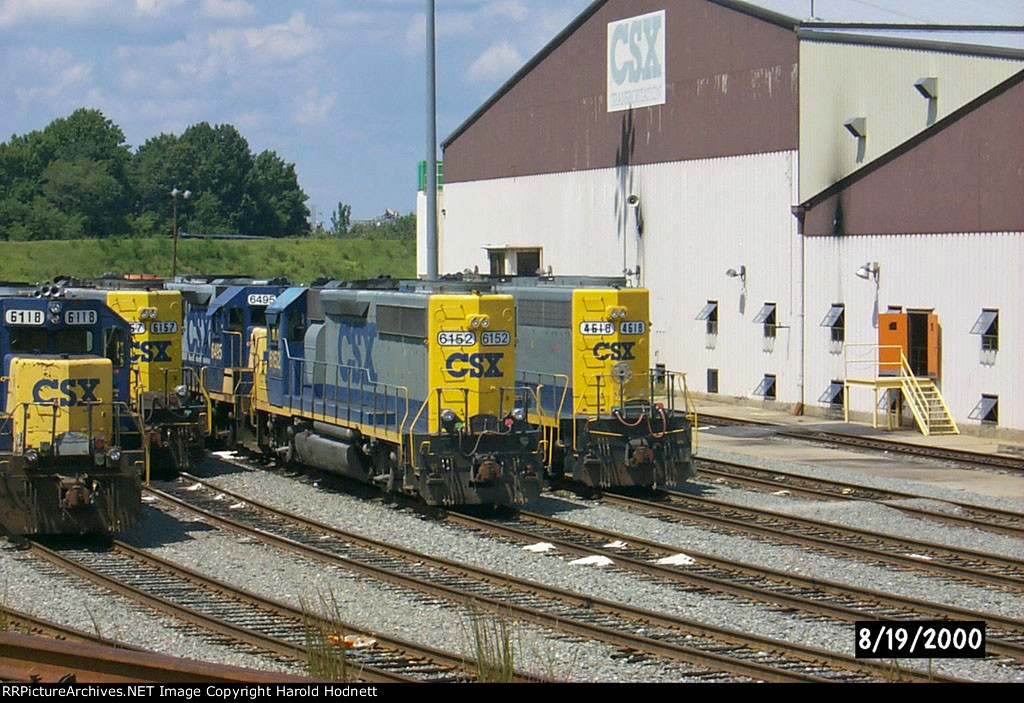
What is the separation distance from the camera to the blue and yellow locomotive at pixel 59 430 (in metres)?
15.5

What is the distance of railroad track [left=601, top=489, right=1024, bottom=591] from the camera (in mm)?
14539

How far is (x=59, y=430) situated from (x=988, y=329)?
771 inches

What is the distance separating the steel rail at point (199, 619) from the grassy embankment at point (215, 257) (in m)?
58.2

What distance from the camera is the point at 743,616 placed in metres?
12.6

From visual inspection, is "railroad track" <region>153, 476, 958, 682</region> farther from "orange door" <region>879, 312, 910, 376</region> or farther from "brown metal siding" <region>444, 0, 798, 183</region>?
"brown metal siding" <region>444, 0, 798, 183</region>

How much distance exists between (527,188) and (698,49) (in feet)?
31.8

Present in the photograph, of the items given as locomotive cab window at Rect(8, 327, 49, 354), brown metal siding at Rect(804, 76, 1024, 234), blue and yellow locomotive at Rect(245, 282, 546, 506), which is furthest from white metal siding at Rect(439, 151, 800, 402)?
locomotive cab window at Rect(8, 327, 49, 354)

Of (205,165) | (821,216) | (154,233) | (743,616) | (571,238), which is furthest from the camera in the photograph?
(205,165)

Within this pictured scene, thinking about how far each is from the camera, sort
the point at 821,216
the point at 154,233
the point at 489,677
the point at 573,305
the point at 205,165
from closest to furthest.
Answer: the point at 489,677
the point at 573,305
the point at 821,216
the point at 154,233
the point at 205,165

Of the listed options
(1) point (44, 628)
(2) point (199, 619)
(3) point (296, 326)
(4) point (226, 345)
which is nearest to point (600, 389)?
(3) point (296, 326)

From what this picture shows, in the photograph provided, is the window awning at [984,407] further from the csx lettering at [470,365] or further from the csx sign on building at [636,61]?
the csx lettering at [470,365]

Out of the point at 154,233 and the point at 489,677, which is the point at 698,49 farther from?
the point at 154,233

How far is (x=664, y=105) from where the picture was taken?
3706cm

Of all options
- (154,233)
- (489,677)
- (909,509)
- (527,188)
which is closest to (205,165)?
(154,233)
